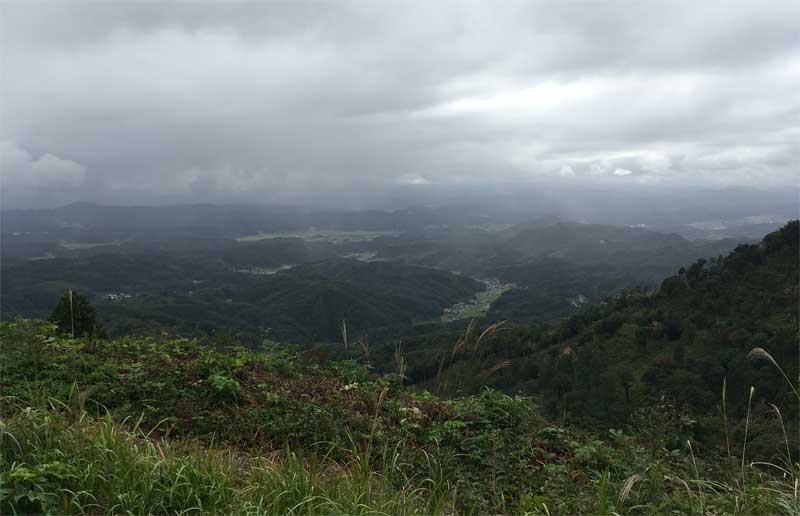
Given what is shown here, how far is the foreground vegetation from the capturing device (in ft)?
8.29

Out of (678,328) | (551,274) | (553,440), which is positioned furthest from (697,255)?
(553,440)

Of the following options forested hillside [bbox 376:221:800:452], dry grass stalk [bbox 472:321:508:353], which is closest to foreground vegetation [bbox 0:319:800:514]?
dry grass stalk [bbox 472:321:508:353]

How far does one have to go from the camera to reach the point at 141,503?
7.83ft

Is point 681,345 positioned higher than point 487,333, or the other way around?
point 487,333

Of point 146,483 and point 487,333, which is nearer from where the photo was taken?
point 146,483

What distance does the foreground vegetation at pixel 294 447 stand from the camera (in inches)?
99.4

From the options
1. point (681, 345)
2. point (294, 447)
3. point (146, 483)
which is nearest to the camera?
point (146, 483)

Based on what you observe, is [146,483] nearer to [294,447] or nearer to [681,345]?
[294,447]

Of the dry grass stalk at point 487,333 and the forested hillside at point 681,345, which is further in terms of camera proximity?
the forested hillside at point 681,345

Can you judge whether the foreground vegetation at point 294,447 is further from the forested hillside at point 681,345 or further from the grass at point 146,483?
the forested hillside at point 681,345

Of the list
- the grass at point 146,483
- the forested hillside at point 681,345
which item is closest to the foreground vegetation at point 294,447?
the grass at point 146,483

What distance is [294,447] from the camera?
392cm

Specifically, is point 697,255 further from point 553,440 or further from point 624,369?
point 553,440

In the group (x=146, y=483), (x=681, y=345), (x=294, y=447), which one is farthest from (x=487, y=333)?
(x=681, y=345)
